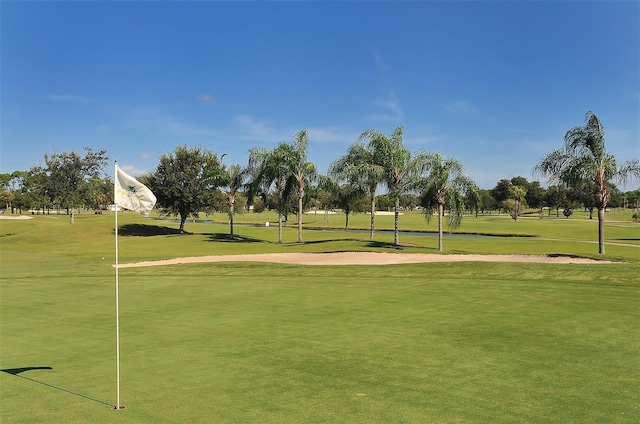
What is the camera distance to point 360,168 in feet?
133

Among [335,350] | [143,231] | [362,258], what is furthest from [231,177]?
[335,350]

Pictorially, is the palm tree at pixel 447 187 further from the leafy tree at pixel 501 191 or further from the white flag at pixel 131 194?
the leafy tree at pixel 501 191

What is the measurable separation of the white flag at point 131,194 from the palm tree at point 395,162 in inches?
1266

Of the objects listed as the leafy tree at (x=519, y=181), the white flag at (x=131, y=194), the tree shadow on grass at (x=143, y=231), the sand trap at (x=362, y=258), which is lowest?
the sand trap at (x=362, y=258)

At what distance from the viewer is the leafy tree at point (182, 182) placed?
2419 inches

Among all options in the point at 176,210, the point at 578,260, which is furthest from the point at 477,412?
the point at 176,210

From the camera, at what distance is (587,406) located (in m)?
6.84

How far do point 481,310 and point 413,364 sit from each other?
19.7 feet

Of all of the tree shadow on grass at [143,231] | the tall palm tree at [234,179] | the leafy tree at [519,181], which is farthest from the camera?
the leafy tree at [519,181]

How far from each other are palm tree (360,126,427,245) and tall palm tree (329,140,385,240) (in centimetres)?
59

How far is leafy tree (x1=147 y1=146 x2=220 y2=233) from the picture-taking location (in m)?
61.4

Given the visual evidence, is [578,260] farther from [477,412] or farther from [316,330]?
[477,412]

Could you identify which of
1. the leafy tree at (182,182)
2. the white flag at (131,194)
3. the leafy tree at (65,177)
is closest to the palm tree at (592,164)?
the white flag at (131,194)

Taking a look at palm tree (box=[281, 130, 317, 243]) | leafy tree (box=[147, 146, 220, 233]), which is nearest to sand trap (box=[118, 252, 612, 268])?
palm tree (box=[281, 130, 317, 243])
